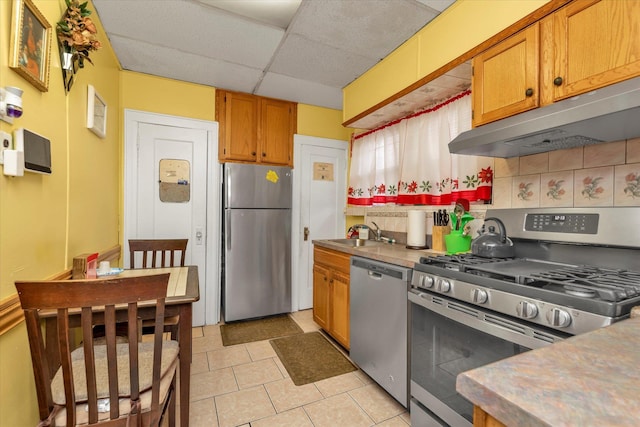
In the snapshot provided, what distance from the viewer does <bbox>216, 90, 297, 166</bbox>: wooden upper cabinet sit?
3.26m

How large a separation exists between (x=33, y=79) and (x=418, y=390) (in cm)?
234

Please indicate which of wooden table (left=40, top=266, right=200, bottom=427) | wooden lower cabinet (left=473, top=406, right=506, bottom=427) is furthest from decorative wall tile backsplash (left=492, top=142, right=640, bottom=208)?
wooden table (left=40, top=266, right=200, bottom=427)

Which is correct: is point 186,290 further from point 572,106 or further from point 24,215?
point 572,106

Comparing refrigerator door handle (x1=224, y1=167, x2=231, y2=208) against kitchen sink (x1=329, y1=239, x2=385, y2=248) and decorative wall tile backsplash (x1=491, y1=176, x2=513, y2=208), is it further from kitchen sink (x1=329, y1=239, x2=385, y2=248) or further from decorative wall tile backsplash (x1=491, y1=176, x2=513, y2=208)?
decorative wall tile backsplash (x1=491, y1=176, x2=513, y2=208)

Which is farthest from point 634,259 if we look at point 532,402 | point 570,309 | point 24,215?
point 24,215

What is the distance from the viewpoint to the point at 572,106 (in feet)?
3.87

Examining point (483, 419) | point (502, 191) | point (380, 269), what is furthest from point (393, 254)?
point (483, 419)

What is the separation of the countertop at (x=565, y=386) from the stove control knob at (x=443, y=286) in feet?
2.49

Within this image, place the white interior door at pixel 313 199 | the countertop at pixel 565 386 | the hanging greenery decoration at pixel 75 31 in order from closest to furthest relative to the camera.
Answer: the countertop at pixel 565 386 < the hanging greenery decoration at pixel 75 31 < the white interior door at pixel 313 199

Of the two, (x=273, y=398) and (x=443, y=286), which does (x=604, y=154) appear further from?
(x=273, y=398)

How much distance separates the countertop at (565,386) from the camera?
0.42 m

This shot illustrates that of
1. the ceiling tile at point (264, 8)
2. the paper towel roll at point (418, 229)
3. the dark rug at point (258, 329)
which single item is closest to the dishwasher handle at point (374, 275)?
the paper towel roll at point (418, 229)

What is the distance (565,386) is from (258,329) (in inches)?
115

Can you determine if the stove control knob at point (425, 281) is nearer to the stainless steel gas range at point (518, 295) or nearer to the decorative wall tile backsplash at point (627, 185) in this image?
the stainless steel gas range at point (518, 295)
